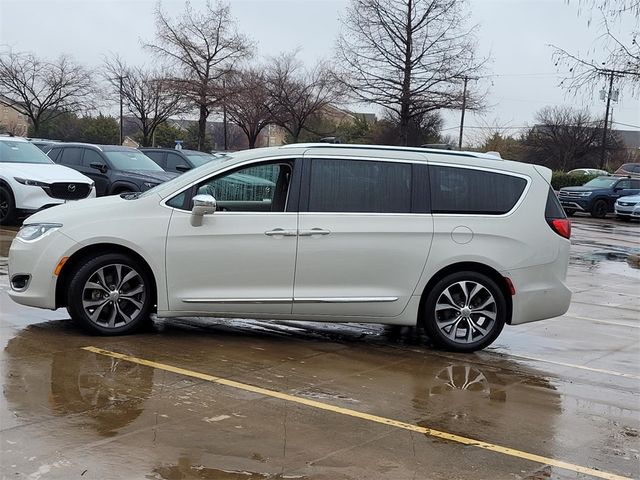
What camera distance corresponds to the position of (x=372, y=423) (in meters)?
4.87

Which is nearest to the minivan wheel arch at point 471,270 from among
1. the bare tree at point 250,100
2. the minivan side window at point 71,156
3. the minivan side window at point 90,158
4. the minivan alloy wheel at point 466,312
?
the minivan alloy wheel at point 466,312

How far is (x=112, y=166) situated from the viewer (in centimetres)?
1700

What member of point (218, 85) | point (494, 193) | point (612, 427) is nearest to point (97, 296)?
point (494, 193)

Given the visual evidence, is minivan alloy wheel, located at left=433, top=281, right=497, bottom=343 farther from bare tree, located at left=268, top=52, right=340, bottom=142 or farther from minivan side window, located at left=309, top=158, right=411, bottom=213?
bare tree, located at left=268, top=52, right=340, bottom=142

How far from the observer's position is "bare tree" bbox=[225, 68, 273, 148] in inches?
1464

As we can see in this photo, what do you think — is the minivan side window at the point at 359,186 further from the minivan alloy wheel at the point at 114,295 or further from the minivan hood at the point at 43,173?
the minivan hood at the point at 43,173

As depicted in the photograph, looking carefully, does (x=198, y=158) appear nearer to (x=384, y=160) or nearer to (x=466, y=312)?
(x=384, y=160)

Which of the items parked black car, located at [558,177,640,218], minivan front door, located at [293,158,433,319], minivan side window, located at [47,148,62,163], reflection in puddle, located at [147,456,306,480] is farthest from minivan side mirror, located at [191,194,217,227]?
parked black car, located at [558,177,640,218]

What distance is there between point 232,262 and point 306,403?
1798mm

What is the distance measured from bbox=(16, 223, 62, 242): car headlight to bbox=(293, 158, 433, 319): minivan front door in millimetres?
2149

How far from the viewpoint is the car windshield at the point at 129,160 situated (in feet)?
56.2

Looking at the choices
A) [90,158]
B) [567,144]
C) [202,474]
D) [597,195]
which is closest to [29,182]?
[90,158]

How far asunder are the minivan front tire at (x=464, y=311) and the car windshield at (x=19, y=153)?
11044 mm

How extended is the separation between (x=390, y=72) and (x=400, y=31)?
5.73 feet
